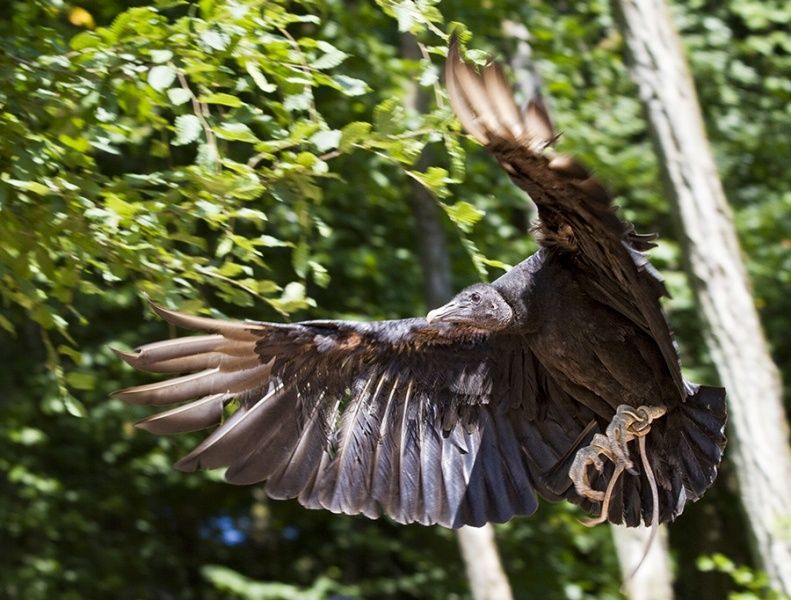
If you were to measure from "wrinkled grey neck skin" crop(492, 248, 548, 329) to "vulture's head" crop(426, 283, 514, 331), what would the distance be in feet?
0.06

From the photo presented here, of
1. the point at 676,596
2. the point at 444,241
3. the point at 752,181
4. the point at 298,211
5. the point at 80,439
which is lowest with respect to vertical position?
the point at 676,596

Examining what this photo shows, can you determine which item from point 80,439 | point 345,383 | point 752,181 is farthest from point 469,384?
point 752,181

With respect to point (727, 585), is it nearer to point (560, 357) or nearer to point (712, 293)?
point (712, 293)

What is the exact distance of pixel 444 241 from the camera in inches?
274

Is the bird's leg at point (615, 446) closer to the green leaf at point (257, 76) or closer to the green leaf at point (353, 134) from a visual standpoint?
the green leaf at point (353, 134)

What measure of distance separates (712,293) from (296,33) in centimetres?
250

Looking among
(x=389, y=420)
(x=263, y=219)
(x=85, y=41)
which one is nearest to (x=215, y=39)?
(x=85, y=41)

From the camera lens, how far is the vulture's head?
4098 mm

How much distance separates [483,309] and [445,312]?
0.21m

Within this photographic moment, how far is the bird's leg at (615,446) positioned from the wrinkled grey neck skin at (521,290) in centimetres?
44

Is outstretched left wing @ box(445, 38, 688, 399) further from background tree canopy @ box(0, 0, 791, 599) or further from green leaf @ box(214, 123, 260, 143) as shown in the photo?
green leaf @ box(214, 123, 260, 143)

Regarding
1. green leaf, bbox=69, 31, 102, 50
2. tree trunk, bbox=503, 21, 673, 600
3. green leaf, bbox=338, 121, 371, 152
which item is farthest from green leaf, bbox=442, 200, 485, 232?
tree trunk, bbox=503, 21, 673, 600

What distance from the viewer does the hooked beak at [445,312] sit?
423 centimetres

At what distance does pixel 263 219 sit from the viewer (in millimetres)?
3869
